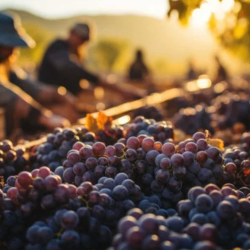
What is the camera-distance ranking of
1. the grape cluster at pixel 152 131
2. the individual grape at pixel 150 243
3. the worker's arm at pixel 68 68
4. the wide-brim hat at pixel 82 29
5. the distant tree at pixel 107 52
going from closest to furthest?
1. the individual grape at pixel 150 243
2. the grape cluster at pixel 152 131
3. the worker's arm at pixel 68 68
4. the wide-brim hat at pixel 82 29
5. the distant tree at pixel 107 52

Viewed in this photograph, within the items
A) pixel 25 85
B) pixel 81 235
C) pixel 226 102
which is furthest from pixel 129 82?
pixel 81 235

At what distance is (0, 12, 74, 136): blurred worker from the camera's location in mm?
3930

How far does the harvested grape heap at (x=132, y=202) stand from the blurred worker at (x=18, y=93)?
2012mm

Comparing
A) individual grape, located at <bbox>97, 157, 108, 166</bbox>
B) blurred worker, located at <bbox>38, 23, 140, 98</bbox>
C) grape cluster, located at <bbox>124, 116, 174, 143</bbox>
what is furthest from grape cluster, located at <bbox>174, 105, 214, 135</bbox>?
blurred worker, located at <bbox>38, 23, 140, 98</bbox>

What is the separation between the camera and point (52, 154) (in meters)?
2.16

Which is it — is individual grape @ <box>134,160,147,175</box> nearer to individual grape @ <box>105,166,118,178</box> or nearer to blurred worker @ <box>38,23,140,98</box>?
individual grape @ <box>105,166,118,178</box>

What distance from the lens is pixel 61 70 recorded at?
686 centimetres

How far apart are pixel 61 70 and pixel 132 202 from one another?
5658 millimetres

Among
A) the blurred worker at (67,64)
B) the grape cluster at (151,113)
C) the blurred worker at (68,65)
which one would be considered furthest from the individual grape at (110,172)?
the blurred worker at (67,64)

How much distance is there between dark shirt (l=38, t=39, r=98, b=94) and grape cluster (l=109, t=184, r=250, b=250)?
5.47 meters

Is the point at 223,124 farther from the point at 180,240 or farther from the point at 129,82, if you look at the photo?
the point at 129,82

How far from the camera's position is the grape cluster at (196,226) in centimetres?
103

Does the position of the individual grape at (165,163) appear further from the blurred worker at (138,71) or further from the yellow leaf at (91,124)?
the blurred worker at (138,71)

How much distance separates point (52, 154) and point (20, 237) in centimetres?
83
